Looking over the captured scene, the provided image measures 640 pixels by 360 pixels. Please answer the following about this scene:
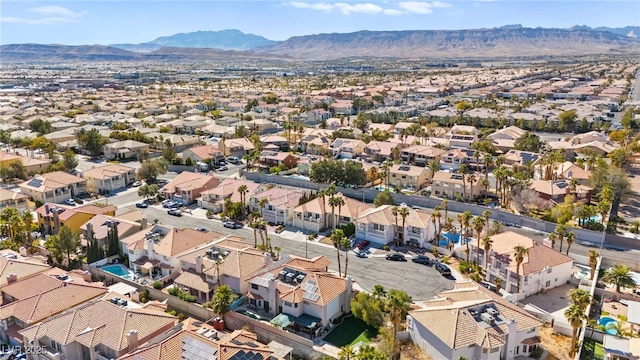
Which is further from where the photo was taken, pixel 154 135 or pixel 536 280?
pixel 154 135

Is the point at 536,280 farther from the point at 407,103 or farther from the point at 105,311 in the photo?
the point at 407,103

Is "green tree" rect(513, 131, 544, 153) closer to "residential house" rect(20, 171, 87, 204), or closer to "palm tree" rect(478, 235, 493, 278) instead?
"palm tree" rect(478, 235, 493, 278)

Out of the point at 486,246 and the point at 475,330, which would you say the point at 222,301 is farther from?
the point at 486,246

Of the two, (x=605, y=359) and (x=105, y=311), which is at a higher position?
(x=105, y=311)

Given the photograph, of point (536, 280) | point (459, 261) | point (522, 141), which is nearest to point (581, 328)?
point (536, 280)

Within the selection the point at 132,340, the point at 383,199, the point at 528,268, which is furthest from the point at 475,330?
the point at 383,199

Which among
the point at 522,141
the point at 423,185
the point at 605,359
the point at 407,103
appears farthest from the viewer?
the point at 407,103

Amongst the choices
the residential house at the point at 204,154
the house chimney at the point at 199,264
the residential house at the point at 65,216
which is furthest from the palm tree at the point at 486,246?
the residential house at the point at 204,154
